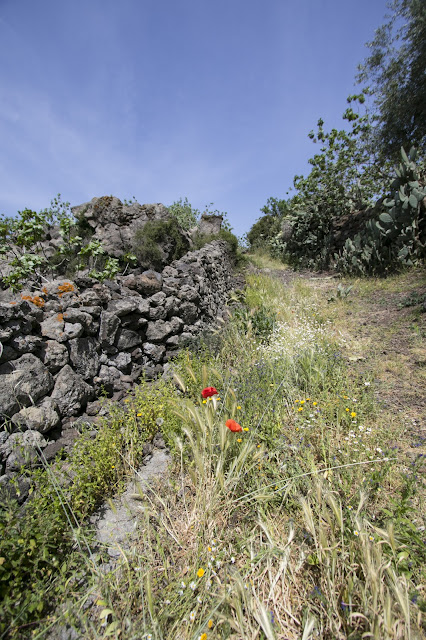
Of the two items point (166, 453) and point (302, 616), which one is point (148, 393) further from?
point (302, 616)

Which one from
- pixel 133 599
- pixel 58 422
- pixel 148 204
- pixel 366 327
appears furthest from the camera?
pixel 148 204

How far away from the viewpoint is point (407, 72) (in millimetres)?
10133

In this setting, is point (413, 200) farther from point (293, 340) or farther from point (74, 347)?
point (74, 347)

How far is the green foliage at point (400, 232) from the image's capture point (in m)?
6.96

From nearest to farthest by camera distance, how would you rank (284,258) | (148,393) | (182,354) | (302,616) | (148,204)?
1. (302,616)
2. (148,393)
3. (182,354)
4. (148,204)
5. (284,258)

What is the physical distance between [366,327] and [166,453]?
4.12 metres

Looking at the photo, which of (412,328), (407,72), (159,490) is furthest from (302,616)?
(407,72)

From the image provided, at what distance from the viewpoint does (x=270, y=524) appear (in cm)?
182

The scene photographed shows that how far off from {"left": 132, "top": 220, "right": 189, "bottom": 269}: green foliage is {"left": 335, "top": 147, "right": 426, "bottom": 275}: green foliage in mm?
5425

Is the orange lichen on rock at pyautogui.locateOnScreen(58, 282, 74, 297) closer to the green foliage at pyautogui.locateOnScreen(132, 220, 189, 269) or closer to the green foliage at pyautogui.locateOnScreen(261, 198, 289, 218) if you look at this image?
the green foliage at pyautogui.locateOnScreen(132, 220, 189, 269)

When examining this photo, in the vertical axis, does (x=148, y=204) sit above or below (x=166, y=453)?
above

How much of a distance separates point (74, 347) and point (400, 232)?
8338 mm

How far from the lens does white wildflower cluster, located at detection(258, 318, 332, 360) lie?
394 centimetres

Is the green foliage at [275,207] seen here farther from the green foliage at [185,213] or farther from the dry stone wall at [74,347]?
the dry stone wall at [74,347]
